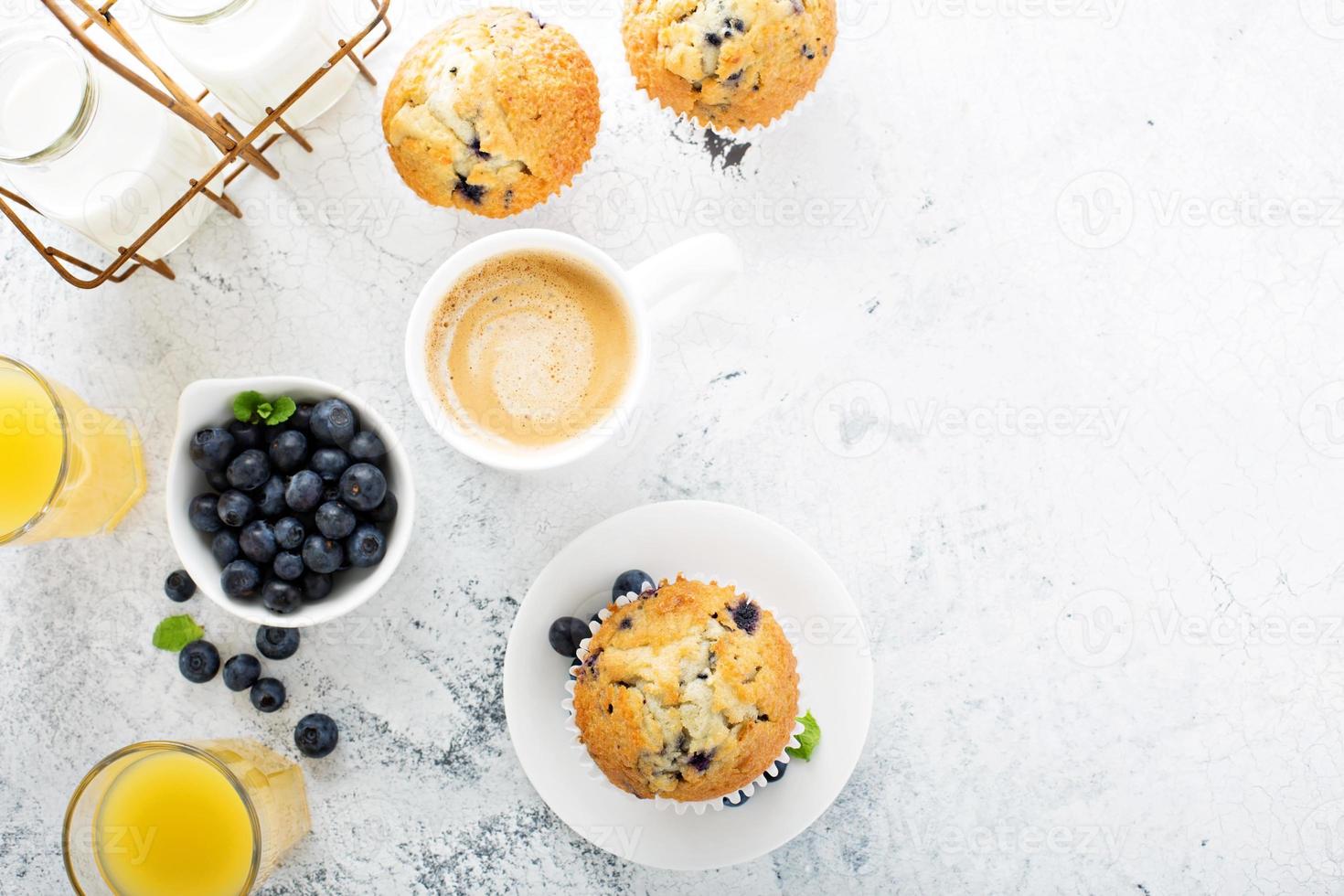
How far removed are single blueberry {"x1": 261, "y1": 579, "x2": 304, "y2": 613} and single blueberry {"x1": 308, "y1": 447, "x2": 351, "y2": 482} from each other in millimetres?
176

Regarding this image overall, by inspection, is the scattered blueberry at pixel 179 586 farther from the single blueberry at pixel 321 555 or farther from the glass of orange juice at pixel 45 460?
the single blueberry at pixel 321 555

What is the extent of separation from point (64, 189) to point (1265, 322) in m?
2.08

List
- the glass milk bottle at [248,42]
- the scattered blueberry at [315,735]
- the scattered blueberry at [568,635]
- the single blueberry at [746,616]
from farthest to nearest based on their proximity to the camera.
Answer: the scattered blueberry at [315,735], the scattered blueberry at [568,635], the single blueberry at [746,616], the glass milk bottle at [248,42]

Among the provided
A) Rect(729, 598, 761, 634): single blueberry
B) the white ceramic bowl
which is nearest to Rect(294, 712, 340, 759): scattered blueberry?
the white ceramic bowl

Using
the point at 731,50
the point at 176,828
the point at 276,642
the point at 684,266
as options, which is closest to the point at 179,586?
the point at 276,642

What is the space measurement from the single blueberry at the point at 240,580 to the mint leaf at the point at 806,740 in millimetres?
893

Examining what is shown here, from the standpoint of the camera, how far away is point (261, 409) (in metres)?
1.61

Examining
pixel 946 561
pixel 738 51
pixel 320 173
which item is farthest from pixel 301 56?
pixel 946 561

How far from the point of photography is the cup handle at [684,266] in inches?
61.5

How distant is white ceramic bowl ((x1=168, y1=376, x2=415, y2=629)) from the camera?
1.56 metres

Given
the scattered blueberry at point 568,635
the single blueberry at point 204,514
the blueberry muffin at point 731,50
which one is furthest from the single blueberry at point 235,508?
the blueberry muffin at point 731,50

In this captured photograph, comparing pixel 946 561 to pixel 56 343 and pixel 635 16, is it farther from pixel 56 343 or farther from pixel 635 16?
pixel 56 343

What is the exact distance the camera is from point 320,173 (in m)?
1.85

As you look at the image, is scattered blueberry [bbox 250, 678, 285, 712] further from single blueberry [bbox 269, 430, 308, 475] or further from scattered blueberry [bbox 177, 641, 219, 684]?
single blueberry [bbox 269, 430, 308, 475]
